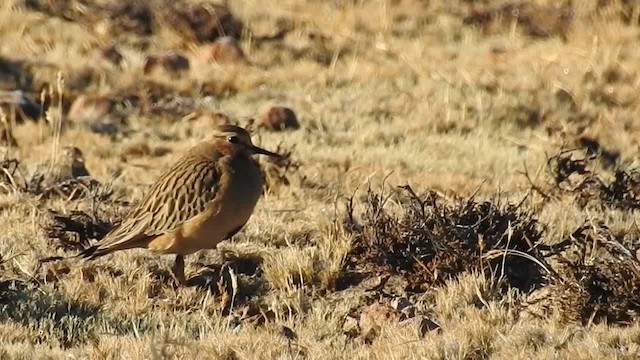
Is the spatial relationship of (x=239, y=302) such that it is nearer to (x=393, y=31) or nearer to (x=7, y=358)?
(x=7, y=358)

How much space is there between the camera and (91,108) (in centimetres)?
1357

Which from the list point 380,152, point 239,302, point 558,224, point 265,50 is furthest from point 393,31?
point 239,302

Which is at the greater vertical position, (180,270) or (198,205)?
(198,205)

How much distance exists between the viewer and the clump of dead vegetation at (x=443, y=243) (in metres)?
8.18

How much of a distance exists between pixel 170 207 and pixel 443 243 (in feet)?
5.67

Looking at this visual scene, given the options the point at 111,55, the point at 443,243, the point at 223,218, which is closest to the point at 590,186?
the point at 443,243

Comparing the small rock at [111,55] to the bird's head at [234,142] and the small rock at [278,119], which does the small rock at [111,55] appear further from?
the bird's head at [234,142]

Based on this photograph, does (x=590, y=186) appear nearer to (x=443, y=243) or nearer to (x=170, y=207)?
(x=443, y=243)

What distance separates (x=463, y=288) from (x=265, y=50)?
346 inches

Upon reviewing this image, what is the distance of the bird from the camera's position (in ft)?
25.6

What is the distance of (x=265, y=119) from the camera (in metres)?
13.1

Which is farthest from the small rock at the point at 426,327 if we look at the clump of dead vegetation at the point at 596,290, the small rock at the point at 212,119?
the small rock at the point at 212,119

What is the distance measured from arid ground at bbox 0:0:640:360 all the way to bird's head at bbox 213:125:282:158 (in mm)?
736

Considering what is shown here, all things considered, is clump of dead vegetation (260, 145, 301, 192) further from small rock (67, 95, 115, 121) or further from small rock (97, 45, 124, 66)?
small rock (97, 45, 124, 66)
